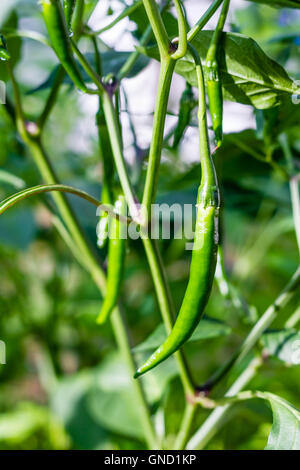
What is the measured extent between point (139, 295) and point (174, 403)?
24 cm

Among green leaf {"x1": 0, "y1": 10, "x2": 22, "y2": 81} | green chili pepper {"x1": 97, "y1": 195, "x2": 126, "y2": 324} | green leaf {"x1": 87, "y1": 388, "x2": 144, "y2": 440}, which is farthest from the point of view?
green leaf {"x1": 87, "y1": 388, "x2": 144, "y2": 440}

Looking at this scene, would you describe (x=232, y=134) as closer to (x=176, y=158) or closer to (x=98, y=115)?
(x=98, y=115)

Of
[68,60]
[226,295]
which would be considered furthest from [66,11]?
[226,295]

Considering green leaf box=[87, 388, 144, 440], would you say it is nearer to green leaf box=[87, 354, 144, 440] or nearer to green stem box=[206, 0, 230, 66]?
green leaf box=[87, 354, 144, 440]

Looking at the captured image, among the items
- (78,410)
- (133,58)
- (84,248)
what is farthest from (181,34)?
(78,410)

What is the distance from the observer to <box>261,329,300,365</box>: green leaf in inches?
15.4

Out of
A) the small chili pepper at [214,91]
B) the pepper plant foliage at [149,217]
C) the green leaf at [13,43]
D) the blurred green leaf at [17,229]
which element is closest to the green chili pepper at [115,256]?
the pepper plant foliage at [149,217]

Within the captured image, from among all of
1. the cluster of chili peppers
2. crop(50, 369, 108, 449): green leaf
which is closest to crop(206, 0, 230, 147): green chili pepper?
the cluster of chili peppers

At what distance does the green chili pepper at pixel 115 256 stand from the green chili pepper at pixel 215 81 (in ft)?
0.32

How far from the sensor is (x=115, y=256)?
382 mm

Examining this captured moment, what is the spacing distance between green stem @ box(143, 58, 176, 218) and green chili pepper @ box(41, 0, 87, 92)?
0.06 meters

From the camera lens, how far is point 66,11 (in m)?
0.29

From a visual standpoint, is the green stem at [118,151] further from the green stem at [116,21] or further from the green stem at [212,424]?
the green stem at [212,424]

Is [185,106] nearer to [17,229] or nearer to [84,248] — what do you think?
[84,248]
